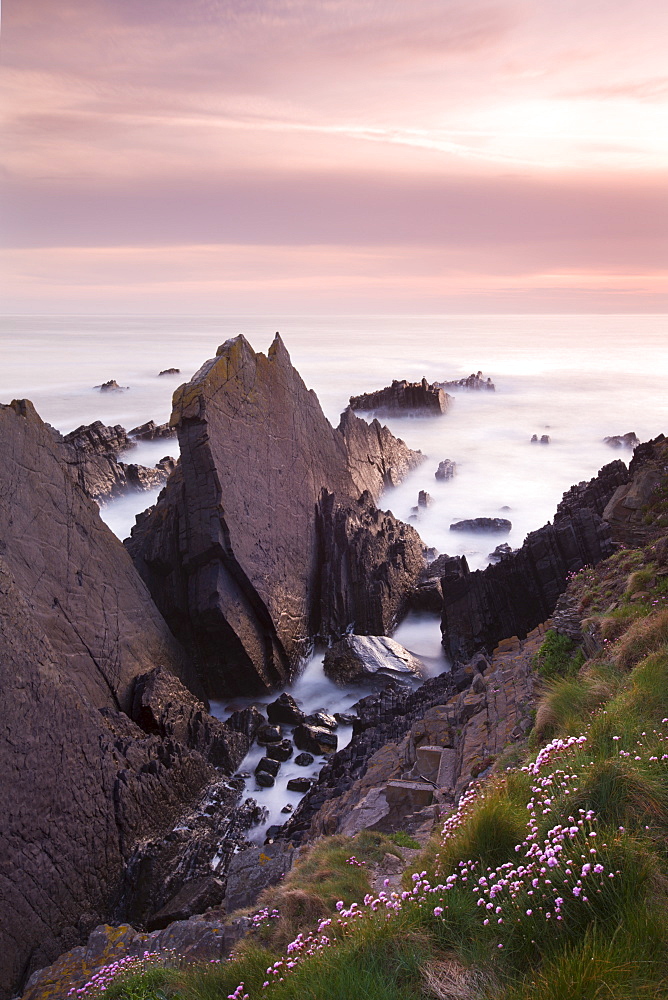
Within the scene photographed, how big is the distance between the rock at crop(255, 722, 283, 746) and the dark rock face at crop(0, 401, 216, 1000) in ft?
7.56

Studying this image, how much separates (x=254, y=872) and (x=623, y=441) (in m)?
61.6

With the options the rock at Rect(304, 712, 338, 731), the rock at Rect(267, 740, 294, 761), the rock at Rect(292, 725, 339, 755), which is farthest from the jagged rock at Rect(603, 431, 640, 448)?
the rock at Rect(267, 740, 294, 761)

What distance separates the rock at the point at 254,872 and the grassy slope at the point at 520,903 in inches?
55.3

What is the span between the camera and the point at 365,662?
21.2 metres

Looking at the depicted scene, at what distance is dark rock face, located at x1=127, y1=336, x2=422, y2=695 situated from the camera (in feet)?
66.9

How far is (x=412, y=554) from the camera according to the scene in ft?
89.8

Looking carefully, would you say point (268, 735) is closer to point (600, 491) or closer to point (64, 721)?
point (64, 721)

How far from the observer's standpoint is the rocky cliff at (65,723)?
1139cm

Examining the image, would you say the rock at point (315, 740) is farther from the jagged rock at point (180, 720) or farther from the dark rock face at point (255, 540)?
the dark rock face at point (255, 540)

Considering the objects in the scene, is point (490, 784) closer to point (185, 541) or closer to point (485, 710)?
point (485, 710)

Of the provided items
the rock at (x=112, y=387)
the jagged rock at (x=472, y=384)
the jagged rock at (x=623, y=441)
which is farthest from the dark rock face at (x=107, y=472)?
the jagged rock at (x=472, y=384)

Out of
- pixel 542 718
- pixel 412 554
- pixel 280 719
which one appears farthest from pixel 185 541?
pixel 542 718

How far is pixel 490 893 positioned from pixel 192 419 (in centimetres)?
1809

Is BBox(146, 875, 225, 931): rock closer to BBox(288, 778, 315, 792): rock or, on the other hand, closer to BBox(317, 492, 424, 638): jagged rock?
BBox(288, 778, 315, 792): rock
